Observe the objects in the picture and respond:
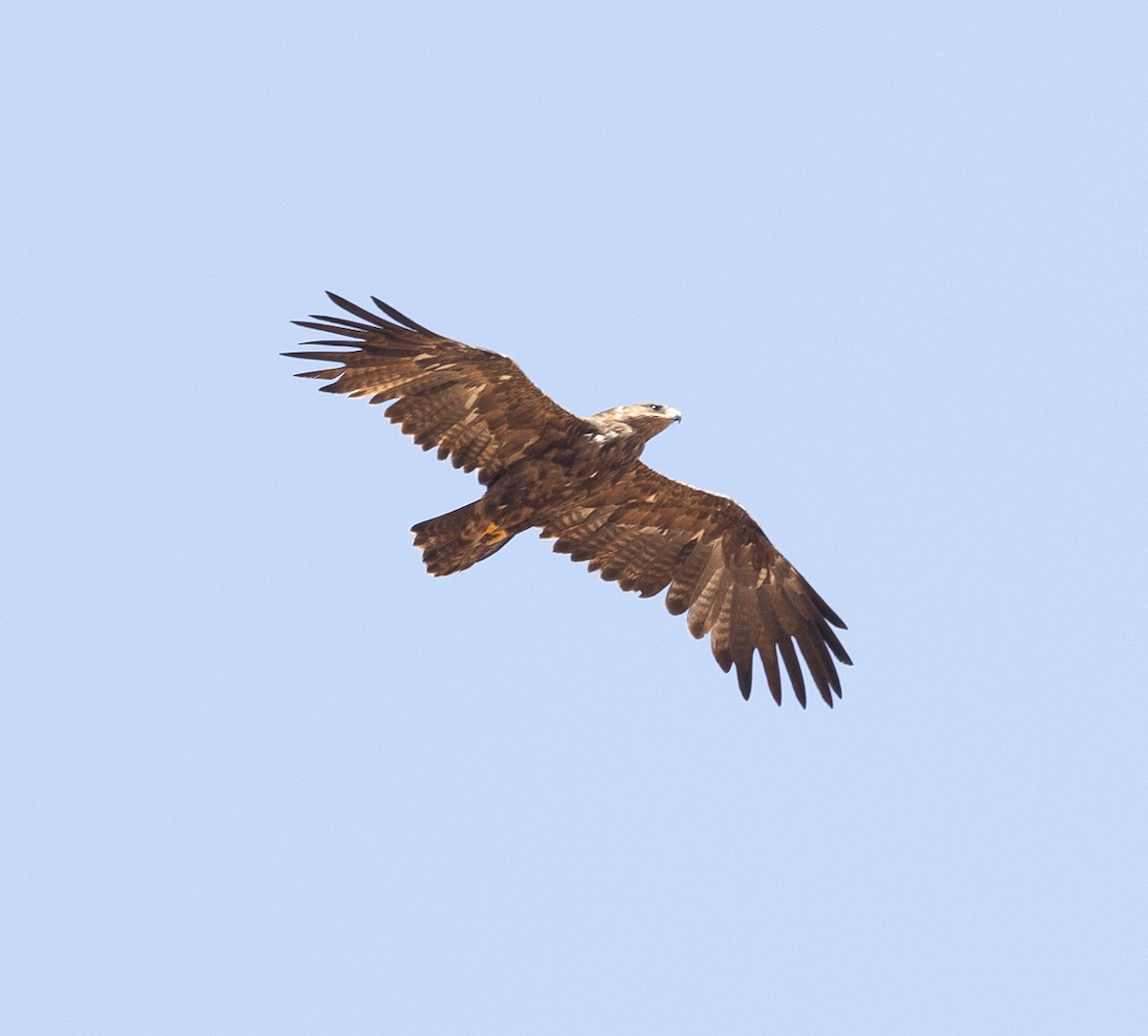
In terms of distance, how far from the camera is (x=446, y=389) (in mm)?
16375

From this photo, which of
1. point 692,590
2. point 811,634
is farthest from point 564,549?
point 811,634

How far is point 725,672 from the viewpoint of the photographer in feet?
60.5

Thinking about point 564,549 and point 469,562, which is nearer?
point 469,562

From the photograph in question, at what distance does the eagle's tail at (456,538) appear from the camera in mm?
16375

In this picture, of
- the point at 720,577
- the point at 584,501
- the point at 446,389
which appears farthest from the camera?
the point at 720,577

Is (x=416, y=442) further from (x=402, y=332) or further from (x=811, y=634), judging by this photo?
(x=811, y=634)

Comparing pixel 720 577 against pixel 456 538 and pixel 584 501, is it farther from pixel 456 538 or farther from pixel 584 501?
pixel 456 538

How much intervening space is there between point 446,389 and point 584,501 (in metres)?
1.94

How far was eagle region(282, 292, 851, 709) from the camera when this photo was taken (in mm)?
16172

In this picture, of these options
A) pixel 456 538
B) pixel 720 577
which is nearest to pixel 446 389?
pixel 456 538

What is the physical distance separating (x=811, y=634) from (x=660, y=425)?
3221 mm

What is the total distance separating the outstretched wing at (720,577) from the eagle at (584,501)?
13 mm

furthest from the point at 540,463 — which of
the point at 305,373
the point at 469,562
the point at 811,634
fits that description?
the point at 811,634

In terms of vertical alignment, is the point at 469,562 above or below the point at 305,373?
below
